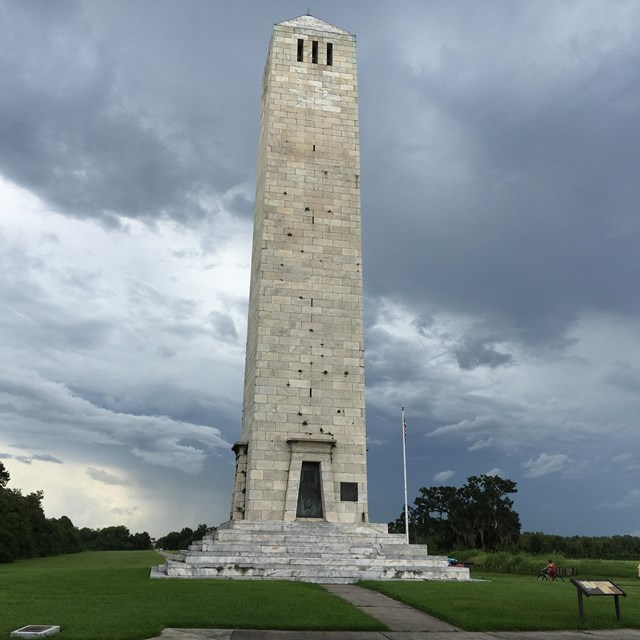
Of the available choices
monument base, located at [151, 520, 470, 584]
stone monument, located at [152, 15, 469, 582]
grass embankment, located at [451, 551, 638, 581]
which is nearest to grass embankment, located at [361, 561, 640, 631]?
monument base, located at [151, 520, 470, 584]

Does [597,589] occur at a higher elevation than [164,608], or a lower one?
higher

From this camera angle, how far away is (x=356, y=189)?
30984mm

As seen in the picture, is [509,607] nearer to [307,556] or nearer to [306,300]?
[307,556]

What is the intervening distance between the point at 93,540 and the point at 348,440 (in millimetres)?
93960

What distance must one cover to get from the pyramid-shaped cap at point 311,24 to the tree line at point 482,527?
163 feet

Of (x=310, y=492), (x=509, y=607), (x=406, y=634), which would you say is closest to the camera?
(x=406, y=634)

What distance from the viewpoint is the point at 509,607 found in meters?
13.1

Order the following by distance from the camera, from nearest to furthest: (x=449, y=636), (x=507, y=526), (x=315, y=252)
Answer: (x=449, y=636)
(x=315, y=252)
(x=507, y=526)

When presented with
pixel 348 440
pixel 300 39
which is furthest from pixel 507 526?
pixel 300 39

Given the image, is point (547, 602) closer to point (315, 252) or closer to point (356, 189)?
point (315, 252)

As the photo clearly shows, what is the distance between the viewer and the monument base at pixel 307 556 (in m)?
20.2

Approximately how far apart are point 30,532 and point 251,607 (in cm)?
5859

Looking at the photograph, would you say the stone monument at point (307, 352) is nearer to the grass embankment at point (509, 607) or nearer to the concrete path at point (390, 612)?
the concrete path at point (390, 612)

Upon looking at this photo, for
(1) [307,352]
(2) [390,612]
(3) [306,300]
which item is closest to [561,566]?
(1) [307,352]
